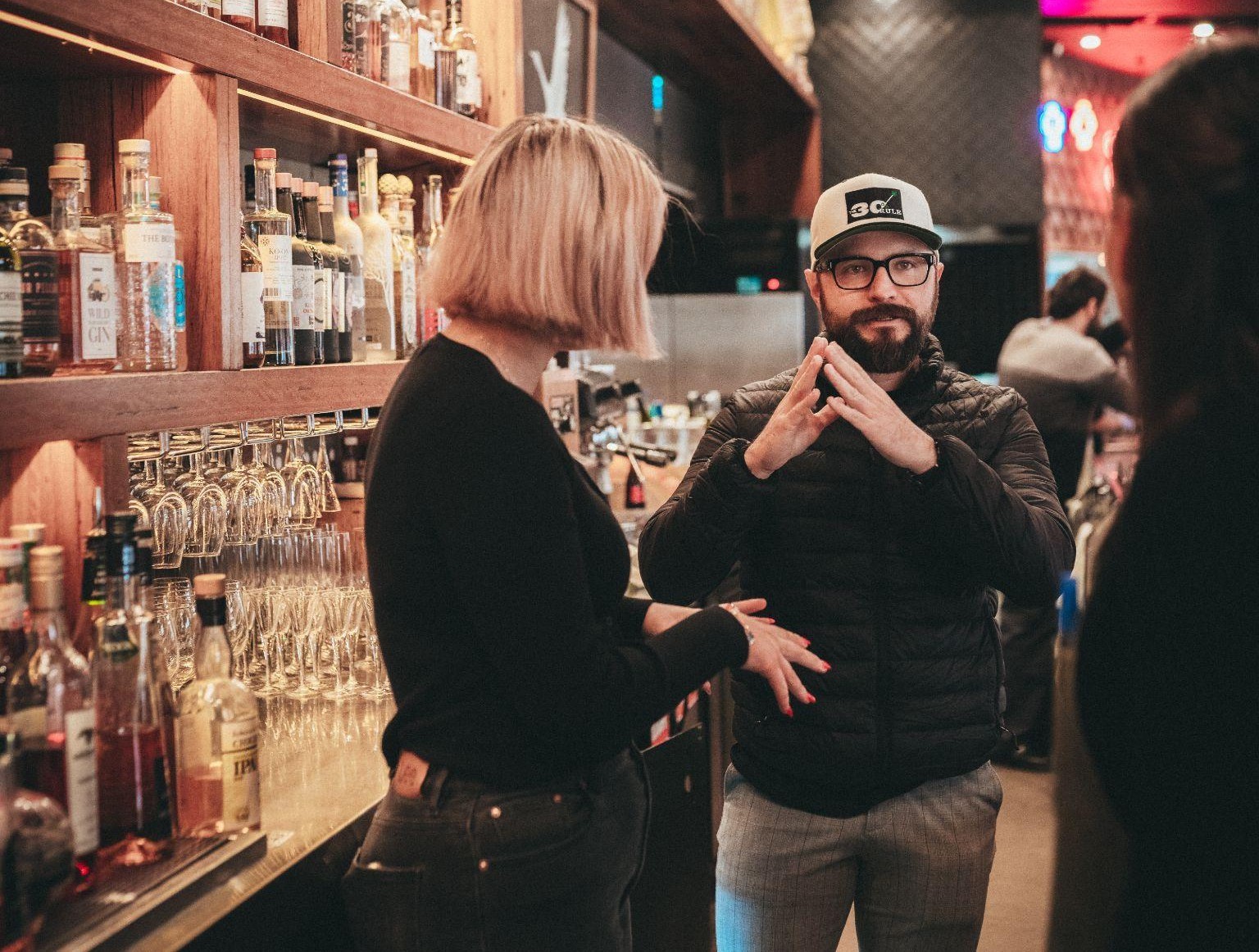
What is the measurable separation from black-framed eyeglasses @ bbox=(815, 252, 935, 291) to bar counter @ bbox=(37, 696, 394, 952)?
1016mm

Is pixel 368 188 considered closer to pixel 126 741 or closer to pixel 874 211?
pixel 874 211

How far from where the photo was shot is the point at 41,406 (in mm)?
1392

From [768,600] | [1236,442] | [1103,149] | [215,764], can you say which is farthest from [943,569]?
[1103,149]

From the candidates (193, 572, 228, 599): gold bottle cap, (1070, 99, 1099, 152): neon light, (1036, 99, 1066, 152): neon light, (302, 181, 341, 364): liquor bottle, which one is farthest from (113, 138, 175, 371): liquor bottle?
(1070, 99, 1099, 152): neon light

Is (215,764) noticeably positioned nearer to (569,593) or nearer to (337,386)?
(569,593)

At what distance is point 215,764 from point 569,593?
571 millimetres

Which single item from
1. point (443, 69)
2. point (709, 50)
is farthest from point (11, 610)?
point (709, 50)

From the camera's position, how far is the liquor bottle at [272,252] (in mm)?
1960

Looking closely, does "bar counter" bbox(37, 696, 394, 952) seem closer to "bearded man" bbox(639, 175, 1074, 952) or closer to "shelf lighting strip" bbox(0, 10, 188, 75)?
"bearded man" bbox(639, 175, 1074, 952)

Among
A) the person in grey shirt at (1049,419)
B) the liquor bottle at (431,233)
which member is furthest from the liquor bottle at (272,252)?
the person in grey shirt at (1049,419)

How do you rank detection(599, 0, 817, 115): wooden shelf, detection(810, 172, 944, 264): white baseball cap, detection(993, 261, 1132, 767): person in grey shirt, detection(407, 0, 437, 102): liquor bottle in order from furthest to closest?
detection(993, 261, 1132, 767): person in grey shirt → detection(599, 0, 817, 115): wooden shelf → detection(407, 0, 437, 102): liquor bottle → detection(810, 172, 944, 264): white baseball cap

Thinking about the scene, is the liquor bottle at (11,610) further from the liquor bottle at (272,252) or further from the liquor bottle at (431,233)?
the liquor bottle at (431,233)

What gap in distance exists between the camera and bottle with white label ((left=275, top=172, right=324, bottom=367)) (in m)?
2.05

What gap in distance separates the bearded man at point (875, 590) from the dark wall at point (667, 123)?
8.09 feet
